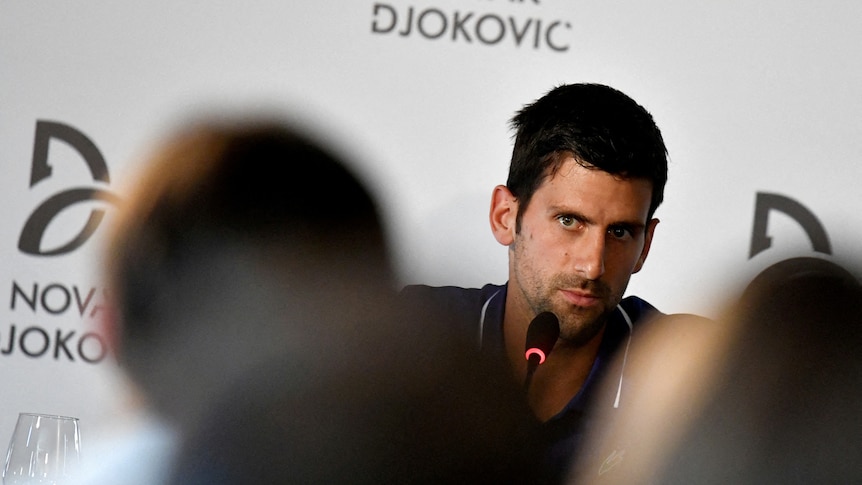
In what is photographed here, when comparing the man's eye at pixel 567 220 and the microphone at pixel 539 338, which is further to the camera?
the man's eye at pixel 567 220

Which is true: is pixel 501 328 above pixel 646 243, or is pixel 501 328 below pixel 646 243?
below

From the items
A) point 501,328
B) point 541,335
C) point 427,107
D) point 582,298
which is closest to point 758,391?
point 582,298

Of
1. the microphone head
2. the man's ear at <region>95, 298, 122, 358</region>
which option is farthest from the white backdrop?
the microphone head

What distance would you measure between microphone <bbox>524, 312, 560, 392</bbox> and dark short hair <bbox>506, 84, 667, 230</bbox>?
15.5 inches

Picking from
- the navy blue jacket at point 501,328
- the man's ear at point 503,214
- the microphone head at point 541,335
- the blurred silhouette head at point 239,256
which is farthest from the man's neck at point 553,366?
the microphone head at point 541,335

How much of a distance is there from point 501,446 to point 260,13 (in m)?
0.90

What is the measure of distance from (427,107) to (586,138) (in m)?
0.29

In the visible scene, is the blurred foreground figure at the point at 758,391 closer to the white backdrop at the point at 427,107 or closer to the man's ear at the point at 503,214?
the white backdrop at the point at 427,107

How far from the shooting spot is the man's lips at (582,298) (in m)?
1.77

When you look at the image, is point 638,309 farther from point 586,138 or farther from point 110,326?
point 110,326

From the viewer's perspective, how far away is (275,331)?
1.79 metres

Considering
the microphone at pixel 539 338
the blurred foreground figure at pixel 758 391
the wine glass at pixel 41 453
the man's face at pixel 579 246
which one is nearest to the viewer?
the wine glass at pixel 41 453

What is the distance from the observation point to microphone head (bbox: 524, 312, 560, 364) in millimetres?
1375

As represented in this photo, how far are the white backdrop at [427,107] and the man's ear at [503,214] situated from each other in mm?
22
